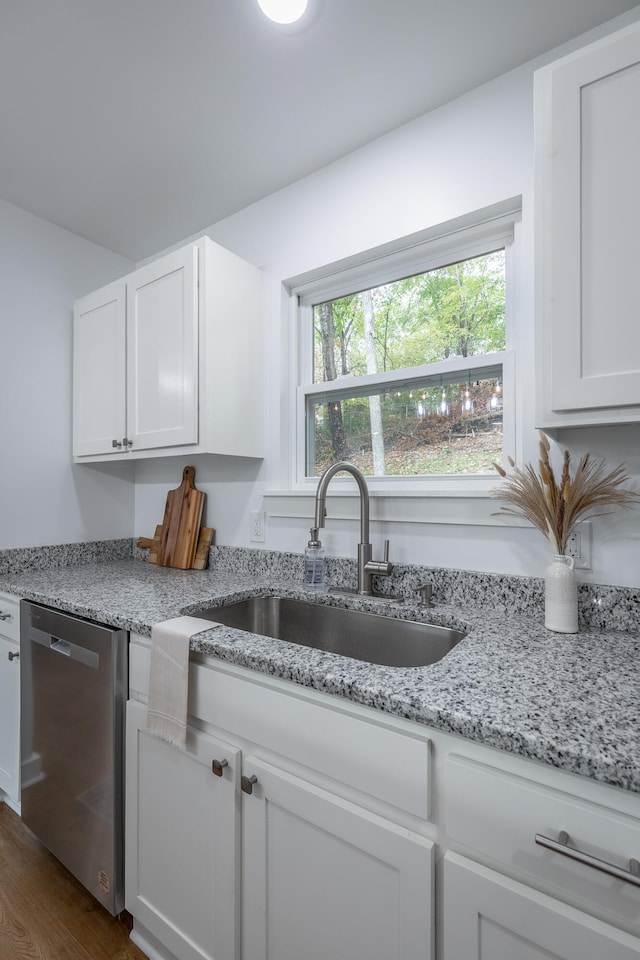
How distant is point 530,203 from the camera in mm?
1377

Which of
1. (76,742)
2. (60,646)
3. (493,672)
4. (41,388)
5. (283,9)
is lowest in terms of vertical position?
(76,742)

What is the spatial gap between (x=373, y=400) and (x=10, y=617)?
61.2 inches

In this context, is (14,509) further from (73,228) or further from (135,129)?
(135,129)

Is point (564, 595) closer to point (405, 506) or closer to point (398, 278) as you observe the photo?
point (405, 506)

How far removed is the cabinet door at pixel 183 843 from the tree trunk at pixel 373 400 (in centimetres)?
104

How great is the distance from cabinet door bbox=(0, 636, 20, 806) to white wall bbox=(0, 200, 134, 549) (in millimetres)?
490

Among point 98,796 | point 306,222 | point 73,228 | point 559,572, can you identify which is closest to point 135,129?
point 306,222

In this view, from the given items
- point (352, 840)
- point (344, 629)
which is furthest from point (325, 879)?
point (344, 629)

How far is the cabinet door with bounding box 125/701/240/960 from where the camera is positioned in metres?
1.06

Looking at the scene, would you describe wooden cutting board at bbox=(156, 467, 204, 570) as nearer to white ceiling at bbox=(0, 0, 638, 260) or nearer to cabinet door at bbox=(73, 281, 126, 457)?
cabinet door at bbox=(73, 281, 126, 457)

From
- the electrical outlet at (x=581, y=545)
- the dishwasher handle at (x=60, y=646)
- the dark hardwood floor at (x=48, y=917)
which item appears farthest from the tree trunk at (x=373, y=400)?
the dark hardwood floor at (x=48, y=917)

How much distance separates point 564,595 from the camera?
45.6 inches

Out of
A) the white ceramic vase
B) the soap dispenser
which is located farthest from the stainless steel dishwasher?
the white ceramic vase

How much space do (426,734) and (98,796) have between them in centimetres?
109
